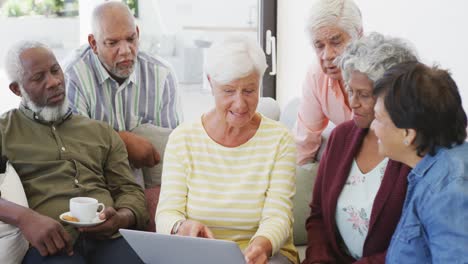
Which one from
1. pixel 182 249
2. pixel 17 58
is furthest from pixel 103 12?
pixel 182 249

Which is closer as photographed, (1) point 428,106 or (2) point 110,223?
(1) point 428,106

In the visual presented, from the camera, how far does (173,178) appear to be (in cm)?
203

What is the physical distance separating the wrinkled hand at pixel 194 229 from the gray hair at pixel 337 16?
0.98 metres

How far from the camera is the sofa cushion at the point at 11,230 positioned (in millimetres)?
2012

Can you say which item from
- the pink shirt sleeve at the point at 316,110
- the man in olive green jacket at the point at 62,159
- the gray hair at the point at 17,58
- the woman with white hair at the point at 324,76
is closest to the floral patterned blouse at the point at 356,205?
the woman with white hair at the point at 324,76

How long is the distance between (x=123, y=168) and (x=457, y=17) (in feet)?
5.11

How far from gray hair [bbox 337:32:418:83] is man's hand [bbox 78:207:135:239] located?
0.98m

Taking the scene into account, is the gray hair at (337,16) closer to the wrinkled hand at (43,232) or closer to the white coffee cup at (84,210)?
the white coffee cup at (84,210)

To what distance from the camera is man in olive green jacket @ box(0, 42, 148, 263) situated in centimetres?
226

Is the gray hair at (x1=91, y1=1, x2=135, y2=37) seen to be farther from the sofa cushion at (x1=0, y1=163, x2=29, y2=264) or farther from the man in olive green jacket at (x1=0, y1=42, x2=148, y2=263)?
the sofa cushion at (x1=0, y1=163, x2=29, y2=264)

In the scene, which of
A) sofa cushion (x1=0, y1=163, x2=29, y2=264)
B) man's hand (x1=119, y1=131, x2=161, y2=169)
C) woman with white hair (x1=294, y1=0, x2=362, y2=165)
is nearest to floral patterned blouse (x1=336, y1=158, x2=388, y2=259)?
woman with white hair (x1=294, y1=0, x2=362, y2=165)

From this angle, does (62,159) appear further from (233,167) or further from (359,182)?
(359,182)

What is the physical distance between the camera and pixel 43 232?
2031 mm

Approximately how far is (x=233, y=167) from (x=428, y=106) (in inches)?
28.6
